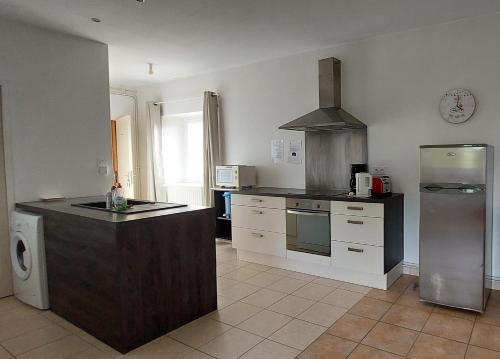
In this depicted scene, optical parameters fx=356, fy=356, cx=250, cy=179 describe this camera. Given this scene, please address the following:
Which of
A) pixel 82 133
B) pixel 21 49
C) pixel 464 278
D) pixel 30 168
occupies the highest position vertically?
pixel 21 49

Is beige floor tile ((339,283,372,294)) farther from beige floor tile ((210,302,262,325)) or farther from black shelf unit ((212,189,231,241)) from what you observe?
black shelf unit ((212,189,231,241))

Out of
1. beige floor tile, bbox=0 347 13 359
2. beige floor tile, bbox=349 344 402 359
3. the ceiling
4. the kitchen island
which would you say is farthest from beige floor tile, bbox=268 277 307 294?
the ceiling

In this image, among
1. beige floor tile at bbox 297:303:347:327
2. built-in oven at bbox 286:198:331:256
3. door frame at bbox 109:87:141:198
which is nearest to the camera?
beige floor tile at bbox 297:303:347:327

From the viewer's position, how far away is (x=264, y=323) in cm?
269

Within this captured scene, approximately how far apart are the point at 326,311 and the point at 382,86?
2.34m

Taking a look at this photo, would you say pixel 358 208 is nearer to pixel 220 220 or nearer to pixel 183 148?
pixel 220 220

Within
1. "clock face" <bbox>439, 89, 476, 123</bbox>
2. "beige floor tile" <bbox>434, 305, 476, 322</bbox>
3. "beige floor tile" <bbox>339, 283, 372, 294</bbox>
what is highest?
"clock face" <bbox>439, 89, 476, 123</bbox>

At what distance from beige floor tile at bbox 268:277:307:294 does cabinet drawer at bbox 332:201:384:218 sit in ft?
2.58

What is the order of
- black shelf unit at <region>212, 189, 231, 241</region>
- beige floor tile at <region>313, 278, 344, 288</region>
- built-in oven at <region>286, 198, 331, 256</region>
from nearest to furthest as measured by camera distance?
1. beige floor tile at <region>313, 278, 344, 288</region>
2. built-in oven at <region>286, 198, 331, 256</region>
3. black shelf unit at <region>212, 189, 231, 241</region>

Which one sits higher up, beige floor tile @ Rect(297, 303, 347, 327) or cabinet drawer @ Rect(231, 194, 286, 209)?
cabinet drawer @ Rect(231, 194, 286, 209)

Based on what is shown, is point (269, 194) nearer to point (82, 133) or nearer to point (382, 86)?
point (382, 86)

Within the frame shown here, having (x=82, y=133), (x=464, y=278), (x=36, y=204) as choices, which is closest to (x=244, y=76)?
(x=82, y=133)

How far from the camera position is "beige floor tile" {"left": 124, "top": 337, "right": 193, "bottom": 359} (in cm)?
223

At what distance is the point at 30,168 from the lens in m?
3.36
